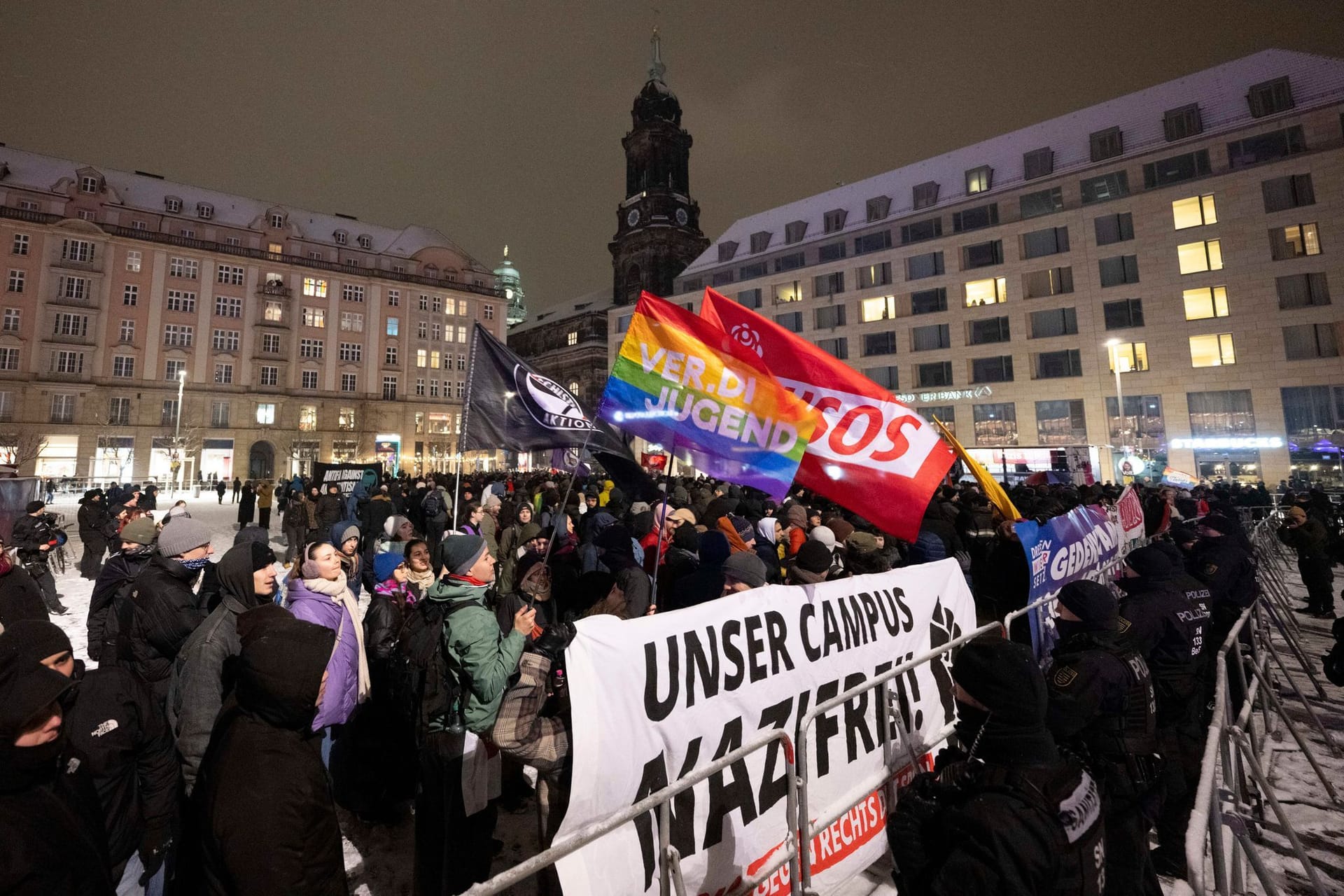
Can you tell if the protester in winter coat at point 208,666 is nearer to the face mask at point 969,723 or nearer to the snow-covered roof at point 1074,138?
the face mask at point 969,723

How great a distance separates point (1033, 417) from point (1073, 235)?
12442 millimetres

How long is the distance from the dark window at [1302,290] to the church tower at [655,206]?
169ft

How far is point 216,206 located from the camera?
52.0 m

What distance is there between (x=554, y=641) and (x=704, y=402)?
2.44 m

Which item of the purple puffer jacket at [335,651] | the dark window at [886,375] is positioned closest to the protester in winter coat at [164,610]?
the purple puffer jacket at [335,651]

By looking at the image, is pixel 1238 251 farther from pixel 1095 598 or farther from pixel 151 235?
pixel 151 235

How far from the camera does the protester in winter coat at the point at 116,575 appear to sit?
173 inches

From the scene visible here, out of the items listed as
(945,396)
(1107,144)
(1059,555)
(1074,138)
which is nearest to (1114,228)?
(1107,144)

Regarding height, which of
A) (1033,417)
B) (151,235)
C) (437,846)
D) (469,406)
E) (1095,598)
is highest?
(151,235)

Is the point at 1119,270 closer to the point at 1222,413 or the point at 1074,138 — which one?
the point at 1222,413

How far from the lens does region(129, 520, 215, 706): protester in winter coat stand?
352 centimetres

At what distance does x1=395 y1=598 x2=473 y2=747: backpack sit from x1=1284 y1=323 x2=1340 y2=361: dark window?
4558cm

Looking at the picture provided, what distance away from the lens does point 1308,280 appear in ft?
102

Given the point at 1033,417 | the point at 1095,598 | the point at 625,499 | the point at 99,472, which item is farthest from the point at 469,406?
the point at 99,472
